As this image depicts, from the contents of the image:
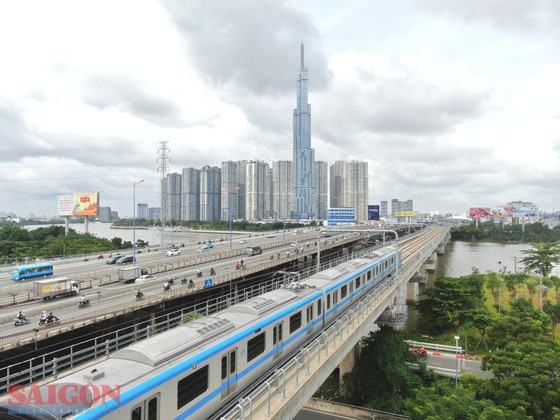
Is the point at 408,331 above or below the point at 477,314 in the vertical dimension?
below

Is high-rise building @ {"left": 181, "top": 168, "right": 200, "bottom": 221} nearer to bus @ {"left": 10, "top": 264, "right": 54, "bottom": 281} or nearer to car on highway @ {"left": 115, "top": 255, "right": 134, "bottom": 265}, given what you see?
car on highway @ {"left": 115, "top": 255, "right": 134, "bottom": 265}

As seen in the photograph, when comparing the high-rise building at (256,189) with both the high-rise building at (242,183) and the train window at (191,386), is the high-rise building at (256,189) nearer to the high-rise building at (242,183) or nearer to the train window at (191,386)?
the high-rise building at (242,183)

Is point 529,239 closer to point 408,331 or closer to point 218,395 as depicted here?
point 408,331

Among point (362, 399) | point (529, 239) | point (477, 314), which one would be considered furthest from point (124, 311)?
point (529, 239)

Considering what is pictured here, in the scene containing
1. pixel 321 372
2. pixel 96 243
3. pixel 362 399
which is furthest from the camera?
pixel 96 243

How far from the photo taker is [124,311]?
2161cm

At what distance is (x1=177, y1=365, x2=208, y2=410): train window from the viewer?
9.32 m

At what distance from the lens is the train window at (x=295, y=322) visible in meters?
15.2

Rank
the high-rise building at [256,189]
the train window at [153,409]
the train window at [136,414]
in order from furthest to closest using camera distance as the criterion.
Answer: the high-rise building at [256,189], the train window at [153,409], the train window at [136,414]

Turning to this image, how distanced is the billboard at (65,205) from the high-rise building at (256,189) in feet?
289

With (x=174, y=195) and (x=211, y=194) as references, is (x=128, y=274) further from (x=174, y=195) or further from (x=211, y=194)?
(x=174, y=195)

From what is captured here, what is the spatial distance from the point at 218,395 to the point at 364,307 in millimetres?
12755

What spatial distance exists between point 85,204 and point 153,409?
86.1m

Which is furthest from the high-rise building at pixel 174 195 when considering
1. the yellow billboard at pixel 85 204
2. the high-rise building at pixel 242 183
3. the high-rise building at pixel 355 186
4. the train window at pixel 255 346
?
the train window at pixel 255 346
